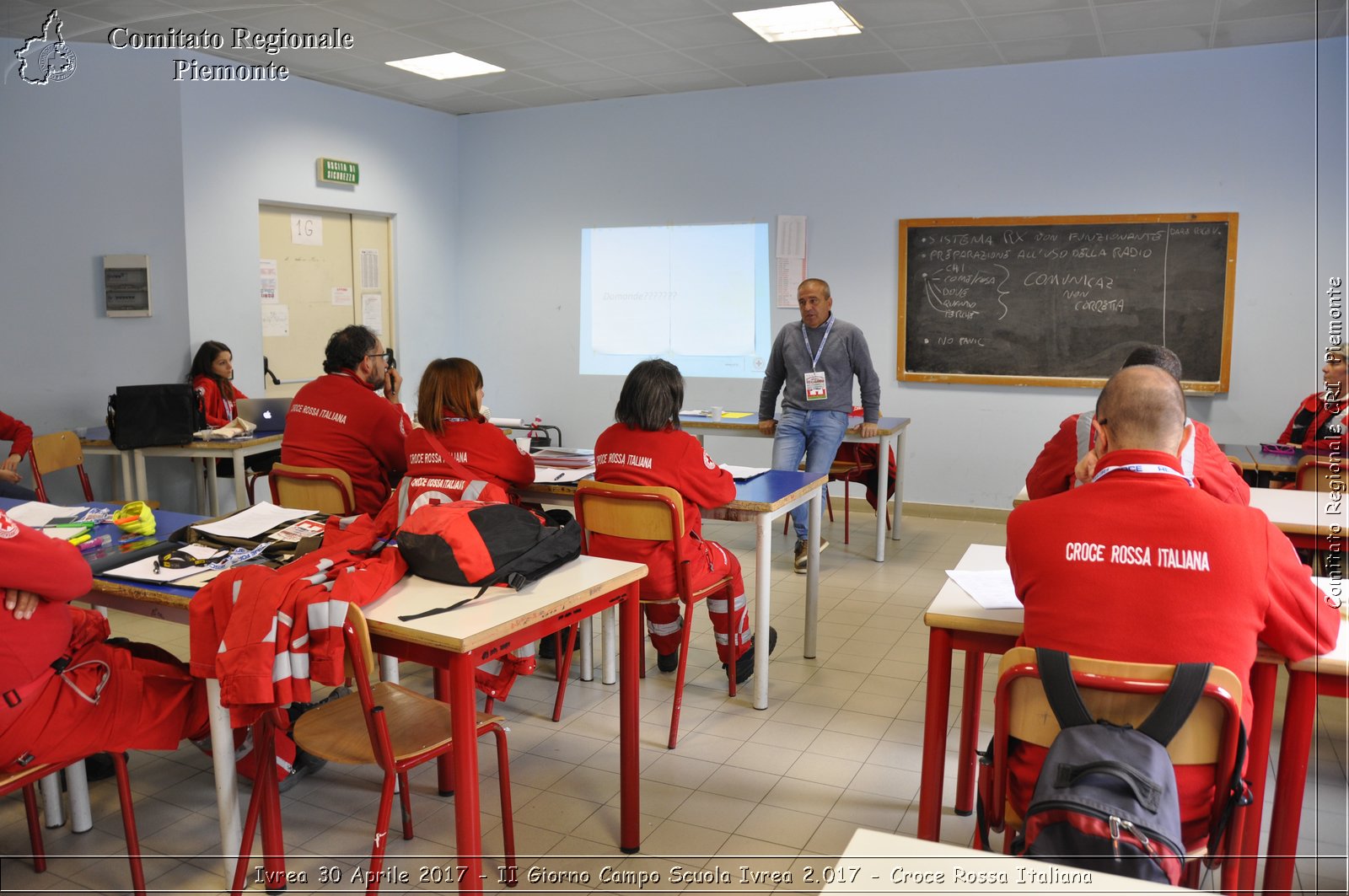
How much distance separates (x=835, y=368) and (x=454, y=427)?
2598mm

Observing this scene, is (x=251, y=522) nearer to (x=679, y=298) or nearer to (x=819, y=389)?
(x=819, y=389)

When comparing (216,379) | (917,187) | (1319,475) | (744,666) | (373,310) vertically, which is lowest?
(744,666)

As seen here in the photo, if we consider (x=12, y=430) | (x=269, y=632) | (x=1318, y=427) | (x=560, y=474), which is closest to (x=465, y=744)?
(x=269, y=632)

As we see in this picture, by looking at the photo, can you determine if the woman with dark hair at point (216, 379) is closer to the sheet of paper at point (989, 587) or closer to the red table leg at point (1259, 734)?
the sheet of paper at point (989, 587)

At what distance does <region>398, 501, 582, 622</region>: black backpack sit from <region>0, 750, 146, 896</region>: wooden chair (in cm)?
79

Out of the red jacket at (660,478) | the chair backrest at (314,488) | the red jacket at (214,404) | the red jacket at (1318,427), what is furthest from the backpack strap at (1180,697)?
the red jacket at (214,404)

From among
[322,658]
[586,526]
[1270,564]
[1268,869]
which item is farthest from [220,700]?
[1268,869]

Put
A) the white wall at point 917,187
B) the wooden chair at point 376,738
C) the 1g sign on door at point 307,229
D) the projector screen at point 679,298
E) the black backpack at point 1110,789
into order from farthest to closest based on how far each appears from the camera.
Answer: the projector screen at point 679,298, the 1g sign on door at point 307,229, the white wall at point 917,187, the wooden chair at point 376,738, the black backpack at point 1110,789

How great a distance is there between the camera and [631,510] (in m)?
3.09

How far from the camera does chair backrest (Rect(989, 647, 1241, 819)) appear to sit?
153 centimetres

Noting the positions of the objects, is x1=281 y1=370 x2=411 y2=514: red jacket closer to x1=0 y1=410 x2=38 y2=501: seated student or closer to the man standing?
x1=0 y1=410 x2=38 y2=501: seated student

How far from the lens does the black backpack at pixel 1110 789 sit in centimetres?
137

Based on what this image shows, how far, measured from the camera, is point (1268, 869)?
2002mm

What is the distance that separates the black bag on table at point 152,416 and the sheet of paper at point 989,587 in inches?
159
